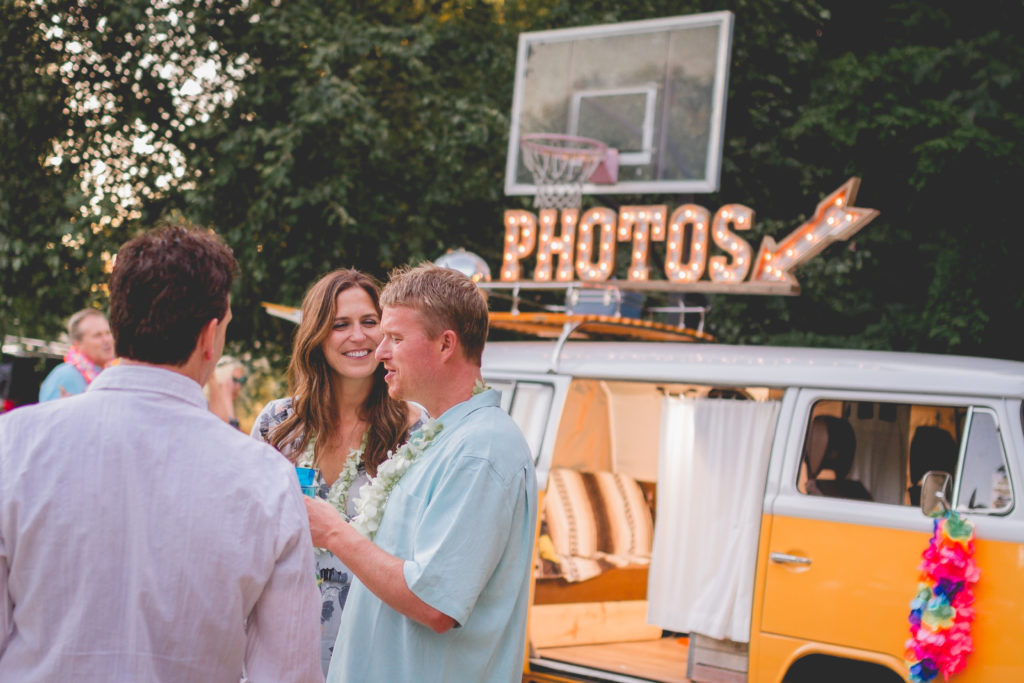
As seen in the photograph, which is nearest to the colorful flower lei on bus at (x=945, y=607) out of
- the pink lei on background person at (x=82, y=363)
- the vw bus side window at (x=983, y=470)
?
the vw bus side window at (x=983, y=470)

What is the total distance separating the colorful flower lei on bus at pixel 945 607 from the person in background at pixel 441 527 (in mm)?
2617

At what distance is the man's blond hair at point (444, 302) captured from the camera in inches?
92.8

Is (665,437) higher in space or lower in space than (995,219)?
lower

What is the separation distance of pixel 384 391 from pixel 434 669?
1.31 meters

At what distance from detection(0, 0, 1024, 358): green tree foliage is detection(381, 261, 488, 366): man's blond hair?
843cm

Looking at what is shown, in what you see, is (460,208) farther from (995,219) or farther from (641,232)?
(995,219)

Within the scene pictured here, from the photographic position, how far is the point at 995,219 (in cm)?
1058

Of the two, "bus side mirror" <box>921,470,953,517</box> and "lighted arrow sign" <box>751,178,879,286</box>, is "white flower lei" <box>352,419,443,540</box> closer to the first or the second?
"bus side mirror" <box>921,470,953,517</box>

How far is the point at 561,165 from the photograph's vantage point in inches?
402

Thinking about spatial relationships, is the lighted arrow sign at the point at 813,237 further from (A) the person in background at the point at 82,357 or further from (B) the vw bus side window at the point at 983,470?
(A) the person in background at the point at 82,357

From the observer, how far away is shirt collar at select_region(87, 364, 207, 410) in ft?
5.63

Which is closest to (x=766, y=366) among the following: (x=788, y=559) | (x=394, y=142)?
(x=788, y=559)

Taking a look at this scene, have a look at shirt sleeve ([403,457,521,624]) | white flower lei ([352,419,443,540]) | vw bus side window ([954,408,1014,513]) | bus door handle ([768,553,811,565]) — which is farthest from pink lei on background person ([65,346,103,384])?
shirt sleeve ([403,457,521,624])

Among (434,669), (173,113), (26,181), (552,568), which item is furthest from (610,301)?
(26,181)
